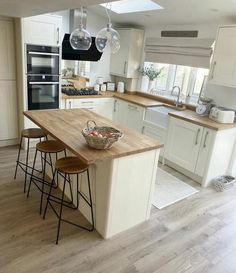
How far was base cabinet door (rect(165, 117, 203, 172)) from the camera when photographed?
10.8ft

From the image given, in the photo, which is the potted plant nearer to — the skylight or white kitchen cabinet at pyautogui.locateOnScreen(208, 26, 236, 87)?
the skylight

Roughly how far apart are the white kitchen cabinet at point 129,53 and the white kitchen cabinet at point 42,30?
1396mm

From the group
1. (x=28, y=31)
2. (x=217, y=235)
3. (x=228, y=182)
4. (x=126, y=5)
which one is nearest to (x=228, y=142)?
(x=228, y=182)

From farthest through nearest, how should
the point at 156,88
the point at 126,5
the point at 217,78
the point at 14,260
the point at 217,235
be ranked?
the point at 156,88 → the point at 126,5 → the point at 217,78 → the point at 217,235 → the point at 14,260

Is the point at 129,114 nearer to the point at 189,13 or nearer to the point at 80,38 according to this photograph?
the point at 189,13

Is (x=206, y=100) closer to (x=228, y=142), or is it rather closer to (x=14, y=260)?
(x=228, y=142)

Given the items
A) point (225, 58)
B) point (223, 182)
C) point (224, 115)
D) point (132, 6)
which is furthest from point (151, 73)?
point (223, 182)

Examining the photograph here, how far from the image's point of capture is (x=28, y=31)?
11.4 feet

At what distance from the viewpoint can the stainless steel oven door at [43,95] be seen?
149 inches

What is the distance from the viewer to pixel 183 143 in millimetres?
3496

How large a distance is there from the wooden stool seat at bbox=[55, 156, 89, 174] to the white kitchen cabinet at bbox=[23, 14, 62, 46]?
2.18 metres

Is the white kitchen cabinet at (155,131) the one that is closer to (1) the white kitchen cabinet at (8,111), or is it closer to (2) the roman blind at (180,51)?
(2) the roman blind at (180,51)

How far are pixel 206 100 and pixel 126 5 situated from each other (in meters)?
2.14

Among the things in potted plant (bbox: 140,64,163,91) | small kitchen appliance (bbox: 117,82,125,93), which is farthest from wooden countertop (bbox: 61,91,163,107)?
potted plant (bbox: 140,64,163,91)
